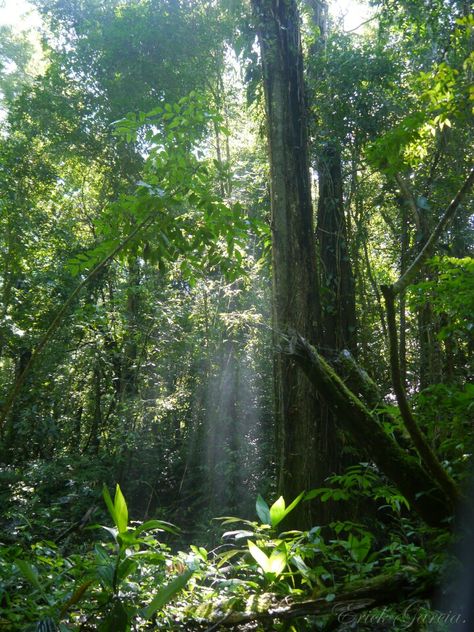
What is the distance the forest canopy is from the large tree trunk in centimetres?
2

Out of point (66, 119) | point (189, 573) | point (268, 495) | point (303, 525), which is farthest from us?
point (66, 119)

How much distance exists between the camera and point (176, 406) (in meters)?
9.22

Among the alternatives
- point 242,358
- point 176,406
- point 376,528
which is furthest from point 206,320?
point 376,528

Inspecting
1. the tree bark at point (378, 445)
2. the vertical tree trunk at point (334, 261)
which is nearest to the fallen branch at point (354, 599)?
the tree bark at point (378, 445)

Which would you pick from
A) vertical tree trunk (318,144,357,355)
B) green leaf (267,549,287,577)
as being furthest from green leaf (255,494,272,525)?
vertical tree trunk (318,144,357,355)

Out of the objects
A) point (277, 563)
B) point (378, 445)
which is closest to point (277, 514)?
point (277, 563)

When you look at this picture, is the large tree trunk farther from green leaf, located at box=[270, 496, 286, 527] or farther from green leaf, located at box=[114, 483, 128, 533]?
green leaf, located at box=[114, 483, 128, 533]

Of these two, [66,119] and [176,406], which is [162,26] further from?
[176,406]

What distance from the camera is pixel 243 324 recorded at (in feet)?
25.3

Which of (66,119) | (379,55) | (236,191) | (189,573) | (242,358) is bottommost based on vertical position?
(189,573)

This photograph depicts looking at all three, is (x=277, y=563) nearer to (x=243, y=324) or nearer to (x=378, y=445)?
(x=378, y=445)

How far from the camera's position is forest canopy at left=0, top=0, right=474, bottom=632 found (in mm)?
1736

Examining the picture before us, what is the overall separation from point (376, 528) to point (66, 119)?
863 cm

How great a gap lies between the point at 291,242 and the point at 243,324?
154 inches
